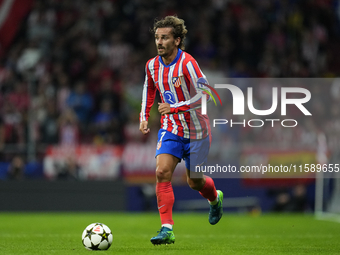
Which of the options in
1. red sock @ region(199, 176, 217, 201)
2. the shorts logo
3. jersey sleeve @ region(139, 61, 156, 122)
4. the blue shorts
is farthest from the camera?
red sock @ region(199, 176, 217, 201)

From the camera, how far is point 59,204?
14250mm

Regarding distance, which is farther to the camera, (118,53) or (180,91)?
(118,53)

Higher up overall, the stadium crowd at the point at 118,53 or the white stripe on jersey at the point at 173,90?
the stadium crowd at the point at 118,53

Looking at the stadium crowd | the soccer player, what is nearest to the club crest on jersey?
the soccer player

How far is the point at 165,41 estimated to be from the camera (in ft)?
21.1

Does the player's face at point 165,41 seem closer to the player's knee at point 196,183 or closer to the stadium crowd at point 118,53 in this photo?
the player's knee at point 196,183

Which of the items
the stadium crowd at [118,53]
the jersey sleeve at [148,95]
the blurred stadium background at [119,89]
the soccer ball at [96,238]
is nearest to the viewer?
Result: the soccer ball at [96,238]

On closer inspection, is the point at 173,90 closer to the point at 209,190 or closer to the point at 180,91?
the point at 180,91

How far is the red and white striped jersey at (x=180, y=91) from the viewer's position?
6477 millimetres

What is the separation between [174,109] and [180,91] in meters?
0.21

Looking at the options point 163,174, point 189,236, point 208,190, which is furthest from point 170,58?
point 189,236

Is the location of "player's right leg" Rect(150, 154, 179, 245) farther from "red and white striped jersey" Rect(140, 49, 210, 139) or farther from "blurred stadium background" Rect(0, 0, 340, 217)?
"blurred stadium background" Rect(0, 0, 340, 217)

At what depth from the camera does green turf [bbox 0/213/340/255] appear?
6.07 m

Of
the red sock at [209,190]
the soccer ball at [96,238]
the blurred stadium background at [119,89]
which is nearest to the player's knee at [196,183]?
the red sock at [209,190]
